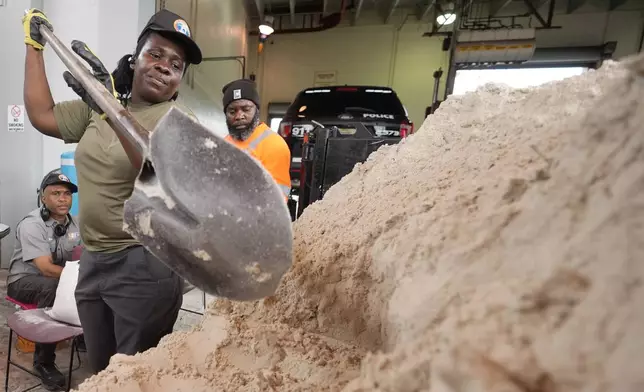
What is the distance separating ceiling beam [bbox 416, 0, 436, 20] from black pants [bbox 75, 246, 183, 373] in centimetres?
898

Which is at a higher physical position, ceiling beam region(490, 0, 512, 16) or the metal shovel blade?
ceiling beam region(490, 0, 512, 16)

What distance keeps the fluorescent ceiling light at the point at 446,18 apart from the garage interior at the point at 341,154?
0.06 meters

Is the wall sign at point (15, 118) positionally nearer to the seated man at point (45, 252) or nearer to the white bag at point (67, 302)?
the seated man at point (45, 252)

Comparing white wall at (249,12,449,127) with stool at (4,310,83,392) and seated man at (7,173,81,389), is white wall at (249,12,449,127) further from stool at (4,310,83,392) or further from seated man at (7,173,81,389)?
stool at (4,310,83,392)

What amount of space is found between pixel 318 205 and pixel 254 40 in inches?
A: 401

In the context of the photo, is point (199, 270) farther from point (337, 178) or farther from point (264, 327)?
→ point (337, 178)

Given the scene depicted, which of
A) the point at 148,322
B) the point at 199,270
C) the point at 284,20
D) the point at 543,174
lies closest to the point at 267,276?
the point at 199,270

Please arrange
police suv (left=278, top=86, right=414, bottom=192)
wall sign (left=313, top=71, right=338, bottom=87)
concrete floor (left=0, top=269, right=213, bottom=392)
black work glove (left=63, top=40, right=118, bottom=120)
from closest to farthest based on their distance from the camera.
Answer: black work glove (left=63, top=40, right=118, bottom=120) < concrete floor (left=0, top=269, right=213, bottom=392) < police suv (left=278, top=86, right=414, bottom=192) < wall sign (left=313, top=71, right=338, bottom=87)

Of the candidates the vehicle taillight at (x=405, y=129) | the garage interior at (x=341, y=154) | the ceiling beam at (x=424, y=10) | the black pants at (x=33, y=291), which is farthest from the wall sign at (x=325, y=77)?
the black pants at (x=33, y=291)

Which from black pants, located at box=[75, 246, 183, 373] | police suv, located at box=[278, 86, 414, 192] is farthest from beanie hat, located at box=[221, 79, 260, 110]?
black pants, located at box=[75, 246, 183, 373]

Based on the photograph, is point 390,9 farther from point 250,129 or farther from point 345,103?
point 250,129

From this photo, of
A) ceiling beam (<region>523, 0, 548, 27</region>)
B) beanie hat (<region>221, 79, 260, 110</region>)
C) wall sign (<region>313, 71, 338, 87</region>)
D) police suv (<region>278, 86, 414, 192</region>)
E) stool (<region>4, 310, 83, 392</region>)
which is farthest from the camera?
wall sign (<region>313, 71, 338, 87</region>)

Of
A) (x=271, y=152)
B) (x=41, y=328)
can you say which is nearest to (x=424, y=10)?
(x=271, y=152)

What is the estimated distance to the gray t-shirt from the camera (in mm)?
2693
